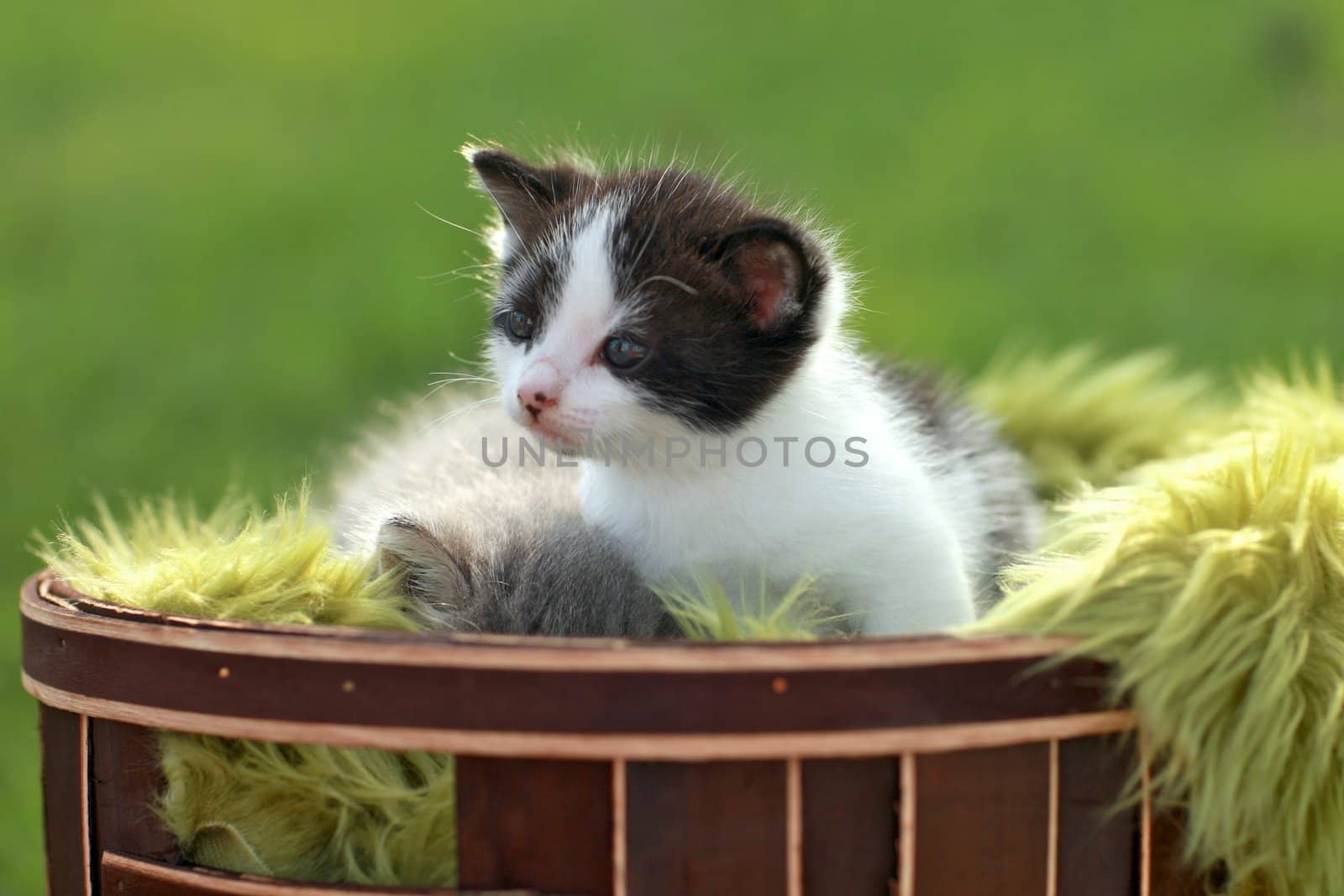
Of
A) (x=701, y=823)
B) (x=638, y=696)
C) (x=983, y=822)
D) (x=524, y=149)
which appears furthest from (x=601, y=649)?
(x=524, y=149)

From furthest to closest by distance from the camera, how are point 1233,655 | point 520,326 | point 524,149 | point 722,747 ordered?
point 524,149, point 520,326, point 1233,655, point 722,747

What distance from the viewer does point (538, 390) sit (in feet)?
4.31

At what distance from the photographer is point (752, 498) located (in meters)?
1.43

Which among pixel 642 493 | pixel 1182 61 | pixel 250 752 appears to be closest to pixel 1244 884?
pixel 642 493

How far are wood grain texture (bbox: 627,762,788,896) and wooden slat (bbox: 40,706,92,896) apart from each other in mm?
535

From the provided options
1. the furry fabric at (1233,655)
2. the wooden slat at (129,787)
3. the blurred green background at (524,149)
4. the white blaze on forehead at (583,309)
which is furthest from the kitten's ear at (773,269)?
the blurred green background at (524,149)

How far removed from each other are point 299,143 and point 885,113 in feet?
5.08

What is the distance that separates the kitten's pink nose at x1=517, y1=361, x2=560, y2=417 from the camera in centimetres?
132

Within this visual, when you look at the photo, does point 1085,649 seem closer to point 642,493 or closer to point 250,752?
point 642,493

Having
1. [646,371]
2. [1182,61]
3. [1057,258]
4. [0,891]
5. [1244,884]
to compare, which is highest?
[1182,61]

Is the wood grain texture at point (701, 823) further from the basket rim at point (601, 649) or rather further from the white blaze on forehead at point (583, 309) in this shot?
the white blaze on forehead at point (583, 309)

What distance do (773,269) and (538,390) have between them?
0.27m

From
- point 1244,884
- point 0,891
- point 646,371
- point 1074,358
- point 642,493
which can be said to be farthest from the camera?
point 1074,358

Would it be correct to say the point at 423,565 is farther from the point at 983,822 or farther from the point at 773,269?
the point at 983,822
